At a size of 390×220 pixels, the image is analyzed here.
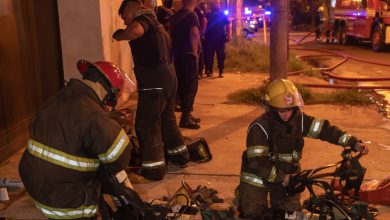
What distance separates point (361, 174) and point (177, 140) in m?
2.09

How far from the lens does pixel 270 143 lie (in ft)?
12.0

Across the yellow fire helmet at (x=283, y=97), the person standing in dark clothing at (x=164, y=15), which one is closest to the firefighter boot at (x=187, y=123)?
the person standing in dark clothing at (x=164, y=15)

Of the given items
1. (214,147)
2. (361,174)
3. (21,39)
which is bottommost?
(214,147)

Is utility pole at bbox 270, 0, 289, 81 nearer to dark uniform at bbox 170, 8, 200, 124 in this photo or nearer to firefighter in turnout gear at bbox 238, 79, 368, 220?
dark uniform at bbox 170, 8, 200, 124

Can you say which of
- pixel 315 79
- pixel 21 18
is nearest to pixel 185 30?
pixel 21 18

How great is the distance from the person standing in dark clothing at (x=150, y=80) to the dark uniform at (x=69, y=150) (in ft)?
6.32

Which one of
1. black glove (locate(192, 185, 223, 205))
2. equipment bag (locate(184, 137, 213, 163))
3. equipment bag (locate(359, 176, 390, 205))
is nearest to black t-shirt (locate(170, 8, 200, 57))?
equipment bag (locate(184, 137, 213, 163))

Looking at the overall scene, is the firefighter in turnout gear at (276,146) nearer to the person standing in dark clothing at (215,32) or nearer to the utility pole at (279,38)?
the utility pole at (279,38)

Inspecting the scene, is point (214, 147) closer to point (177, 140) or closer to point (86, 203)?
point (177, 140)

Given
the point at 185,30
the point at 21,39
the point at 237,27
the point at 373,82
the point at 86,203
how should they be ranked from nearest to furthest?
1. the point at 86,203
2. the point at 21,39
3. the point at 185,30
4. the point at 373,82
5. the point at 237,27

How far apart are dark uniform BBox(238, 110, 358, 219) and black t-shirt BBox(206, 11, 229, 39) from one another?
6735mm

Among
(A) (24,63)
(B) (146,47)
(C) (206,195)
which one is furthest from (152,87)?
(A) (24,63)

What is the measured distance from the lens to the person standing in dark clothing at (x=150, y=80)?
4.62 metres

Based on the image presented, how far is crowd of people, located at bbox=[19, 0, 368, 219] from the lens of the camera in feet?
8.66
